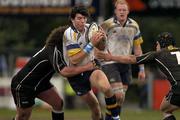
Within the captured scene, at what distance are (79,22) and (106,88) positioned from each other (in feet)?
3.99

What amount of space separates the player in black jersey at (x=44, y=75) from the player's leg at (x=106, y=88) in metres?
0.20

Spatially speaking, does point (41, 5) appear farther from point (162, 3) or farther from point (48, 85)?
point (48, 85)

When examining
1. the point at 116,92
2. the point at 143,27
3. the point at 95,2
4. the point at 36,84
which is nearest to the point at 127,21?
the point at 116,92

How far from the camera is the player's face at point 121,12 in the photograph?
15.2 meters

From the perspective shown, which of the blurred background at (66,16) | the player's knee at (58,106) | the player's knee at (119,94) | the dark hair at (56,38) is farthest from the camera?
the blurred background at (66,16)

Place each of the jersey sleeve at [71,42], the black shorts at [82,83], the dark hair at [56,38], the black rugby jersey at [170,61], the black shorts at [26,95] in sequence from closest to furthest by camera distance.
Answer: the black rugby jersey at [170,61]
the jersey sleeve at [71,42]
the dark hair at [56,38]
the black shorts at [82,83]
the black shorts at [26,95]

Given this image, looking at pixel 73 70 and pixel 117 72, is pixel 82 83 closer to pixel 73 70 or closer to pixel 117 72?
pixel 73 70

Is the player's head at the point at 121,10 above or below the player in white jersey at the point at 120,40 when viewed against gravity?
above

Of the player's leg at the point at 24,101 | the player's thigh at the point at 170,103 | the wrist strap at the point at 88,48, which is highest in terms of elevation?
the wrist strap at the point at 88,48

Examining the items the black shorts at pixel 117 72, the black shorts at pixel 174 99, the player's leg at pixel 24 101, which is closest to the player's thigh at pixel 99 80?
the black shorts at pixel 174 99

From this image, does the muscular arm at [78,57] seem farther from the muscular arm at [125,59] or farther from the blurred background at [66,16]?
the blurred background at [66,16]

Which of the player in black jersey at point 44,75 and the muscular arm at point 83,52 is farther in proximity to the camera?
the player in black jersey at point 44,75

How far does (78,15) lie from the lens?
1354cm

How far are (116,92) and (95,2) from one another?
13.1 metres
